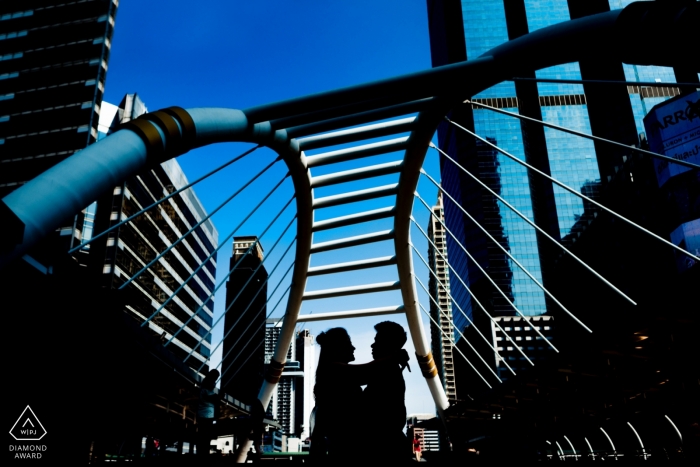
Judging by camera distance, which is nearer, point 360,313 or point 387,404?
point 387,404

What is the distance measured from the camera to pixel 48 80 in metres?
55.2

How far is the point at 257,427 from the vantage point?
998cm

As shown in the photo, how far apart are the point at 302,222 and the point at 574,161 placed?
111 m

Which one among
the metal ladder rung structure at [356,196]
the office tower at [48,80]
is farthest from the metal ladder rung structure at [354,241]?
the office tower at [48,80]

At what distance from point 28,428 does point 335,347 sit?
15.9ft

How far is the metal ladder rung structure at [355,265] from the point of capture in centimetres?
2126

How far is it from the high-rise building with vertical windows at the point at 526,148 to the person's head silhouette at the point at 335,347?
332 ft

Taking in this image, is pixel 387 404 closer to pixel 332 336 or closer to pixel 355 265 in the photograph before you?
pixel 332 336

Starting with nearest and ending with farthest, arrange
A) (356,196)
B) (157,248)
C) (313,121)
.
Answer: (313,121) → (356,196) → (157,248)

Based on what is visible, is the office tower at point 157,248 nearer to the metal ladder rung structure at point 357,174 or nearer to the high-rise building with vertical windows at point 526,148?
the metal ladder rung structure at point 357,174

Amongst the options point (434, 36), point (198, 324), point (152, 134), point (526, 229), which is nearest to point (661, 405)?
point (152, 134)

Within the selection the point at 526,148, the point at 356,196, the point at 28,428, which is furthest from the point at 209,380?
the point at 526,148

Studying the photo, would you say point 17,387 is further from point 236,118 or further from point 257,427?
point 236,118

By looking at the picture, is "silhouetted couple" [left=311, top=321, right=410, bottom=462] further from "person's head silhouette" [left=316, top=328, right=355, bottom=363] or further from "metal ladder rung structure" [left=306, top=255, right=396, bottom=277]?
"metal ladder rung structure" [left=306, top=255, right=396, bottom=277]
